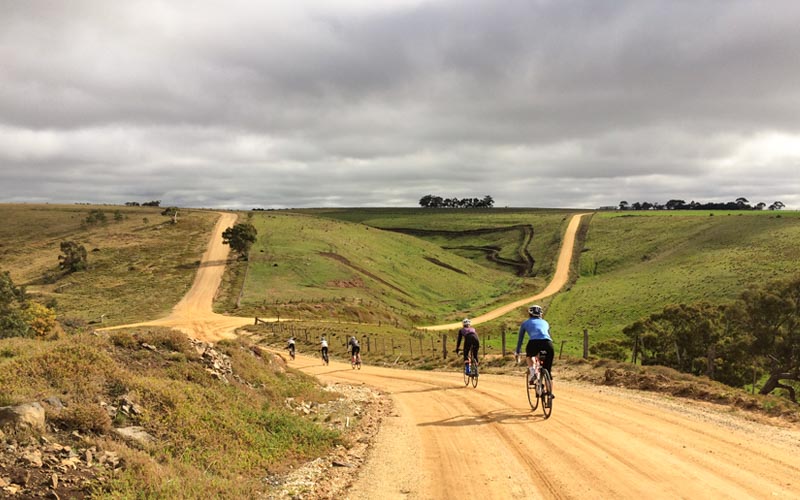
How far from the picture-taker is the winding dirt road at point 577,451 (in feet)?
27.5

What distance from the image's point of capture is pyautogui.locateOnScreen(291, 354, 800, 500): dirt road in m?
8.35

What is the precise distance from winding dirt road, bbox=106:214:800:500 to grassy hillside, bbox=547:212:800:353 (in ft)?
135

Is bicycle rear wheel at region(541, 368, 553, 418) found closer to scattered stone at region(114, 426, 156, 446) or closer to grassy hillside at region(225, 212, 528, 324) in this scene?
scattered stone at region(114, 426, 156, 446)

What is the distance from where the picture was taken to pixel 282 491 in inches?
350

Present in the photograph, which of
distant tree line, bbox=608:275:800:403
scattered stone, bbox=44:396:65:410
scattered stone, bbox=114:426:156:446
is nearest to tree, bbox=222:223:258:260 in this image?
distant tree line, bbox=608:275:800:403

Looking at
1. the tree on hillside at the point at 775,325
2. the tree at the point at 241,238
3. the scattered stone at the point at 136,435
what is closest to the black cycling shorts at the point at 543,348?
the scattered stone at the point at 136,435

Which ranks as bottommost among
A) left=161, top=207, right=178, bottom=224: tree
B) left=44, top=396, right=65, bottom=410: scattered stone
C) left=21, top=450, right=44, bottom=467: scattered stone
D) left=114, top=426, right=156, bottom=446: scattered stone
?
left=114, top=426, right=156, bottom=446: scattered stone

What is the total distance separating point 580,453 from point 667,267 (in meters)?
98.1

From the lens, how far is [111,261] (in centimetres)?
8188

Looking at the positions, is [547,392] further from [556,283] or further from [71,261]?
[556,283]

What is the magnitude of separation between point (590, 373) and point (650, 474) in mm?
12966

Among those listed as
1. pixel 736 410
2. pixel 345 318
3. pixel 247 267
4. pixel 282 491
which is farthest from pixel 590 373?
pixel 247 267

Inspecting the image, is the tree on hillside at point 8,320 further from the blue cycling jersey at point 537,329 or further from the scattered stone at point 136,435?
the blue cycling jersey at point 537,329

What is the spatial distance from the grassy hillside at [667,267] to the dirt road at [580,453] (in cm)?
4194
